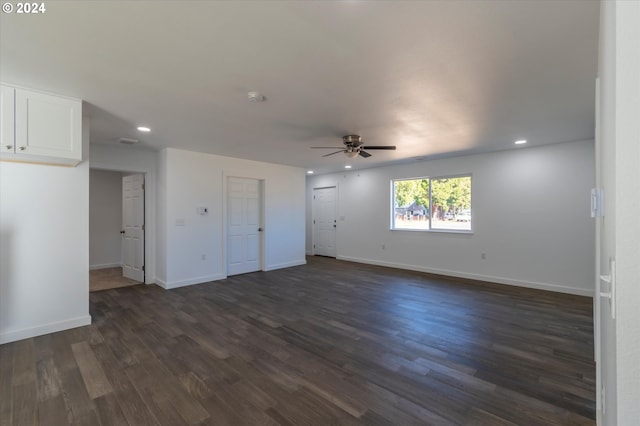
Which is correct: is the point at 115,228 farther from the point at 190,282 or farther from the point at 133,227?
the point at 190,282

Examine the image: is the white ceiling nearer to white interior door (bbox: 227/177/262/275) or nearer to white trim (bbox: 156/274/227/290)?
white interior door (bbox: 227/177/262/275)

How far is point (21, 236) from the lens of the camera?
3.03m

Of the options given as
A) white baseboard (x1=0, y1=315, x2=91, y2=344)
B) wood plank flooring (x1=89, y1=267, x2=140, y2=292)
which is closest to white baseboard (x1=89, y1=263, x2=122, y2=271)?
wood plank flooring (x1=89, y1=267, x2=140, y2=292)

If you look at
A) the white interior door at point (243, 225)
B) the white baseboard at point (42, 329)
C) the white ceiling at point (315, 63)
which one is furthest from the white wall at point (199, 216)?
the white baseboard at point (42, 329)

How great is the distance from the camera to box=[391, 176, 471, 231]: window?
236 inches

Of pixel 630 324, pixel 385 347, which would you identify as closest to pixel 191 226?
pixel 385 347

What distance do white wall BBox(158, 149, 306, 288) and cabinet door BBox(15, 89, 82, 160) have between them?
81.4 inches

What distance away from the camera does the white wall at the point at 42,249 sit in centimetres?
296

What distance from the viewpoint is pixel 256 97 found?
9.22 feet

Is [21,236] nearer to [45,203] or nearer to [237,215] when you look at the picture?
[45,203]

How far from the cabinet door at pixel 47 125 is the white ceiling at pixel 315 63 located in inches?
7.1

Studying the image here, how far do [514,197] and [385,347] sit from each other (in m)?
4.17

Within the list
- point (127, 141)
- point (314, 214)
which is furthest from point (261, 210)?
point (127, 141)

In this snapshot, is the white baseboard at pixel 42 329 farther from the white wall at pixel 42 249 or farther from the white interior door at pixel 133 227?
the white interior door at pixel 133 227
